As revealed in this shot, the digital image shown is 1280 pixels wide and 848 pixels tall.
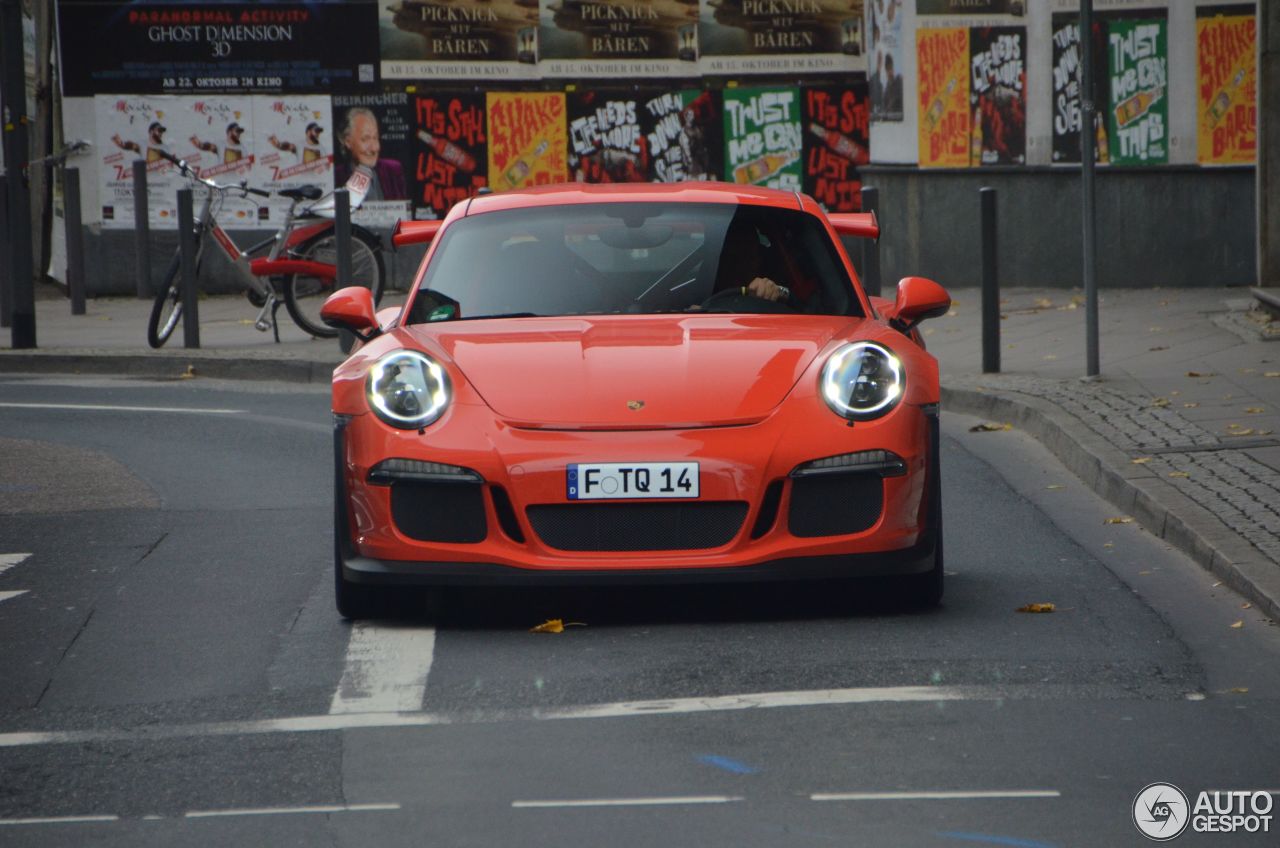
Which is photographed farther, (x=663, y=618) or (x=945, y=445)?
(x=945, y=445)

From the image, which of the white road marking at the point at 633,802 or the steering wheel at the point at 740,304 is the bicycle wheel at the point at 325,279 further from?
the white road marking at the point at 633,802

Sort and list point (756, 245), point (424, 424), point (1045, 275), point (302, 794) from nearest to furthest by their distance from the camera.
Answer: point (302, 794)
point (424, 424)
point (756, 245)
point (1045, 275)

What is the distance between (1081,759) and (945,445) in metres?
5.98

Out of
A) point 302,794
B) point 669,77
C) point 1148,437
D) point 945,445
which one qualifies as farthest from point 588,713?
point 669,77

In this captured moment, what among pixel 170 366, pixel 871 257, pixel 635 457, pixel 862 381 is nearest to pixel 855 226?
pixel 862 381

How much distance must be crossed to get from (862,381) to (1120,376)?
20.3 feet

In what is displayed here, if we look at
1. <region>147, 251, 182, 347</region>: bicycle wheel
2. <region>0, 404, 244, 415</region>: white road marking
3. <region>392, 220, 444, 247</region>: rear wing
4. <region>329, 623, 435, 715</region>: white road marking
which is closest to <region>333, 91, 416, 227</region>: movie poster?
<region>147, 251, 182, 347</region>: bicycle wheel

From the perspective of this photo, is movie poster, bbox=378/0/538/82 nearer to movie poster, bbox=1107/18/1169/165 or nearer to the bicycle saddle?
the bicycle saddle

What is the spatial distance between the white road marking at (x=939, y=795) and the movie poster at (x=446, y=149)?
16863 millimetres

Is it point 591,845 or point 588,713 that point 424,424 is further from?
point 591,845

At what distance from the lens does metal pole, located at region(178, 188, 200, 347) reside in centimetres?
1595

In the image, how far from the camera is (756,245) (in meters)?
7.41

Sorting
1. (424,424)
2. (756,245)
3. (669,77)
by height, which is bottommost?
(424,424)

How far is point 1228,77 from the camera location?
18.3 meters
